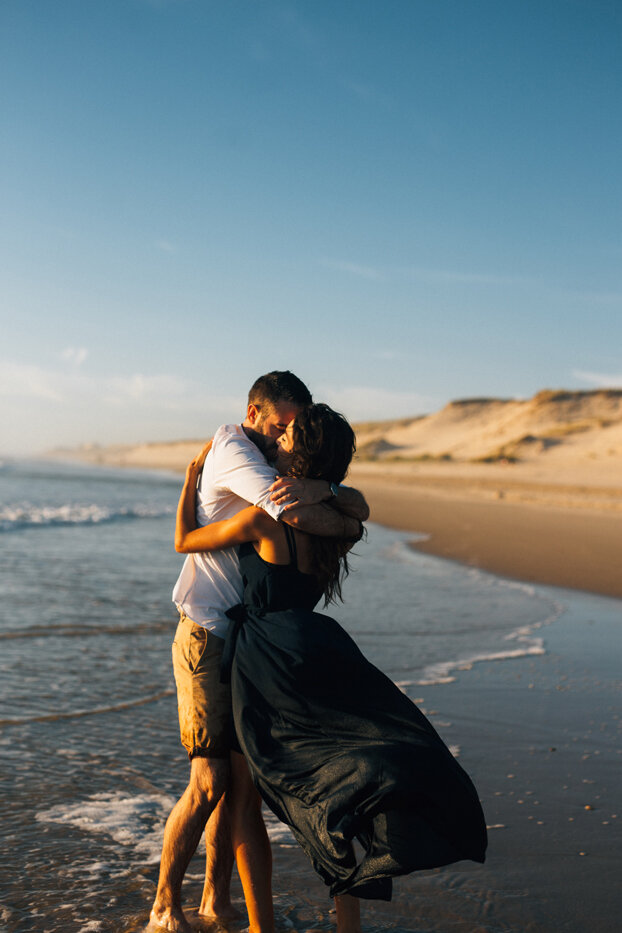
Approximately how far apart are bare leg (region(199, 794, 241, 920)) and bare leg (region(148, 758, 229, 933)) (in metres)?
0.14

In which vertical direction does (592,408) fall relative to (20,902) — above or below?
above

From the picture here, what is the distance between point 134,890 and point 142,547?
10624 mm

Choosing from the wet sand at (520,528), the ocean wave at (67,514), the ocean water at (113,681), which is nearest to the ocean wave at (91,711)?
the ocean water at (113,681)

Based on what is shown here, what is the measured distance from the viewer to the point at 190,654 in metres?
2.78

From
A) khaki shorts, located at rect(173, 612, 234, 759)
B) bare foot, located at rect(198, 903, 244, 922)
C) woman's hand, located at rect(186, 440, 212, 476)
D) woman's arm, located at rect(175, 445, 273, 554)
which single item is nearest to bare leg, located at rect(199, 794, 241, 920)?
bare foot, located at rect(198, 903, 244, 922)

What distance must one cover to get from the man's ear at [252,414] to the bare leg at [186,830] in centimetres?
123

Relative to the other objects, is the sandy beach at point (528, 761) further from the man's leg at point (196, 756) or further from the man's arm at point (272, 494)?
the man's arm at point (272, 494)

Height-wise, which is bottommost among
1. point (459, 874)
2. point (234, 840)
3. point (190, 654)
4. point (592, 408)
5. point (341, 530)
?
point (459, 874)

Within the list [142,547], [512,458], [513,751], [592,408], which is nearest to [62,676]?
[513,751]

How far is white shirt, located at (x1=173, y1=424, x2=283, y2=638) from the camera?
2707mm

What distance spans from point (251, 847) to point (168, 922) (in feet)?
1.30

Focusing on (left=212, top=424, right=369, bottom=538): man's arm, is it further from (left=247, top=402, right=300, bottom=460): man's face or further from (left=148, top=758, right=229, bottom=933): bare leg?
(left=148, top=758, right=229, bottom=933): bare leg

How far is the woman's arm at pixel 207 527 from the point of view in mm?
2648

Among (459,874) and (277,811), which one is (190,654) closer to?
(277,811)
